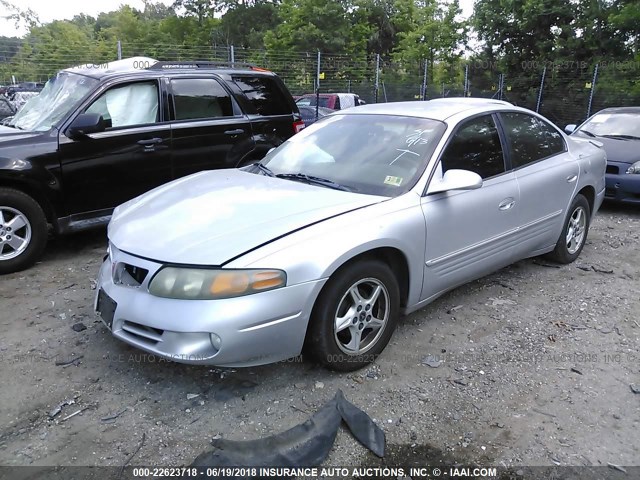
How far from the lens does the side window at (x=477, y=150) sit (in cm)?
359

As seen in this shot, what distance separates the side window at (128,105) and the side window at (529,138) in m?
→ 3.57

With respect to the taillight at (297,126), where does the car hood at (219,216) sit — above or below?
below

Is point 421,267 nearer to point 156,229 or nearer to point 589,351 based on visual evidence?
point 589,351

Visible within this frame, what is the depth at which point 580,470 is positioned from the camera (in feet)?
7.79

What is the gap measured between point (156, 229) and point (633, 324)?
138 inches

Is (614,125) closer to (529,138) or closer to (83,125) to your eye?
(529,138)

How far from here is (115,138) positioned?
200 inches

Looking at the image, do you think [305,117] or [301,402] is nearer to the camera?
[301,402]

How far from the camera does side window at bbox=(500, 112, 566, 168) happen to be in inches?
163

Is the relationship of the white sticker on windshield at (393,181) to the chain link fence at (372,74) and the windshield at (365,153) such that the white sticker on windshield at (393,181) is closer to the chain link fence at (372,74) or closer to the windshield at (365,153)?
the windshield at (365,153)

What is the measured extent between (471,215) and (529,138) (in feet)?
4.16

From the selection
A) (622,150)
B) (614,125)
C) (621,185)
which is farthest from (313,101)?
(621,185)

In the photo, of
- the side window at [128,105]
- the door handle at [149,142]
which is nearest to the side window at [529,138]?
the door handle at [149,142]

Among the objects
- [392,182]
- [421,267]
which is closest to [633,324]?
[421,267]
